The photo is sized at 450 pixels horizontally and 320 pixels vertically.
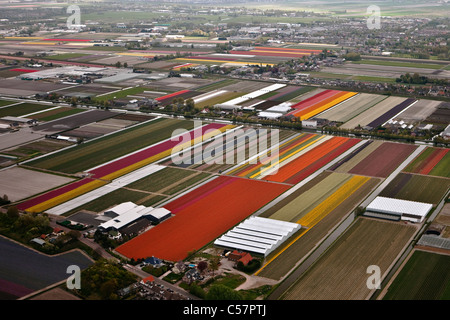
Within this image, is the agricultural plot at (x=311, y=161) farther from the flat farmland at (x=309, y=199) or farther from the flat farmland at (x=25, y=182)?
the flat farmland at (x=25, y=182)

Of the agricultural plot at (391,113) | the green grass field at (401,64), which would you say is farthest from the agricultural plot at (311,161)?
the green grass field at (401,64)

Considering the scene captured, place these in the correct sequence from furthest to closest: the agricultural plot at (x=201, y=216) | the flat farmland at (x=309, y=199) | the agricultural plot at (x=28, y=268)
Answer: the flat farmland at (x=309, y=199), the agricultural plot at (x=201, y=216), the agricultural plot at (x=28, y=268)

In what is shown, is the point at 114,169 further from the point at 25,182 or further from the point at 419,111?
the point at 419,111

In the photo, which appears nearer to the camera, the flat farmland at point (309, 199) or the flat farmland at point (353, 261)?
the flat farmland at point (353, 261)

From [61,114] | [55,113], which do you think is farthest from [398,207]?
[55,113]

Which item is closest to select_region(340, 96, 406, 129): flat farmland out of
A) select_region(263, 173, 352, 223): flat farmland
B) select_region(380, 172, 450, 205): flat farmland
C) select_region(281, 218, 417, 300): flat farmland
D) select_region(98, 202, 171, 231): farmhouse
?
select_region(380, 172, 450, 205): flat farmland

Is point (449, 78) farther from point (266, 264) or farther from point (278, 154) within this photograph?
point (266, 264)
